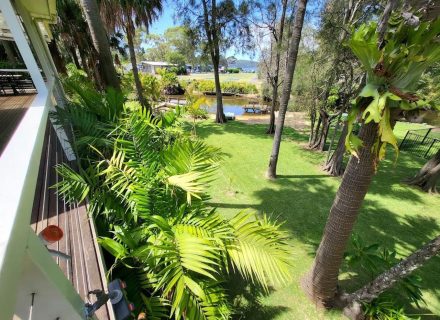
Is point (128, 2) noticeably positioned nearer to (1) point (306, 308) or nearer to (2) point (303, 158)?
(2) point (303, 158)

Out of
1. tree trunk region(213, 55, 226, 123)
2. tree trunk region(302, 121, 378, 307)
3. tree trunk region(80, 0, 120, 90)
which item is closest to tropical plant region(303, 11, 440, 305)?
tree trunk region(302, 121, 378, 307)

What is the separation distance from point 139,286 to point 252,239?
1.52 meters

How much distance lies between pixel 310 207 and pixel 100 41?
6496mm

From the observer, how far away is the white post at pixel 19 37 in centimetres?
248

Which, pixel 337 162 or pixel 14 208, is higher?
pixel 14 208

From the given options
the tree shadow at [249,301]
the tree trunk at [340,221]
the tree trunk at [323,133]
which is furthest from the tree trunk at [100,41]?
the tree trunk at [323,133]

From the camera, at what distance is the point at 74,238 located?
269 cm

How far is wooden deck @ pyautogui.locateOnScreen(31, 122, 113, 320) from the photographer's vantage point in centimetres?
223

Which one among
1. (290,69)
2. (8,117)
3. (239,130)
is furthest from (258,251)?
(239,130)

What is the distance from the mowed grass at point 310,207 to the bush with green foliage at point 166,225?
1.15 meters

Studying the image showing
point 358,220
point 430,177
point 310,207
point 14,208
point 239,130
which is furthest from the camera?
point 239,130

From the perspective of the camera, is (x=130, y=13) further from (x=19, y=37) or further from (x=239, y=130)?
(x=19, y=37)

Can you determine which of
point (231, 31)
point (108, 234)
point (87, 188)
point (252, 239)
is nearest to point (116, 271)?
point (108, 234)

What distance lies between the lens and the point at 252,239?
271 centimetres
